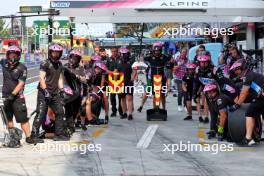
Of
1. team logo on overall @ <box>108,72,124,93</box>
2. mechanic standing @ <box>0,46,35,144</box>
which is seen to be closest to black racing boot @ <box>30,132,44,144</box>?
mechanic standing @ <box>0,46,35,144</box>

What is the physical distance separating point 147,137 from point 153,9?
344 centimetres

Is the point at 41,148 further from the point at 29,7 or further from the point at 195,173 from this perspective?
the point at 29,7

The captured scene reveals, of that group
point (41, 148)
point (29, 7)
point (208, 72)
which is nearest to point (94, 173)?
point (41, 148)

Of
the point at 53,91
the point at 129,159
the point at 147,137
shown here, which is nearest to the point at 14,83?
the point at 53,91

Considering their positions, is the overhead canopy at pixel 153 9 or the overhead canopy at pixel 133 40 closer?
the overhead canopy at pixel 153 9

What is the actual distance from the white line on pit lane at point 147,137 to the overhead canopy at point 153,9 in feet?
8.33

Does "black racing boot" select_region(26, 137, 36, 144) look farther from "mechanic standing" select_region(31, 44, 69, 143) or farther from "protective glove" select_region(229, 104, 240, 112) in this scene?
"protective glove" select_region(229, 104, 240, 112)

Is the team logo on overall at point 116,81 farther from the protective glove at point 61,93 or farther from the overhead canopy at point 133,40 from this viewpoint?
the overhead canopy at point 133,40

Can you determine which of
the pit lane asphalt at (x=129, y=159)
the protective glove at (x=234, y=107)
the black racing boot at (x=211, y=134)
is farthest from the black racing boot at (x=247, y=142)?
the black racing boot at (x=211, y=134)

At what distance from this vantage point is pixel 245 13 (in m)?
13.4

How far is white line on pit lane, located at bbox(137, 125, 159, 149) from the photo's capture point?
10.3 m

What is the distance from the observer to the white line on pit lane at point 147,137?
1027 centimetres

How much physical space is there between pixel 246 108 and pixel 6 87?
429cm

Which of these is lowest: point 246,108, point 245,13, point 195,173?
point 195,173
